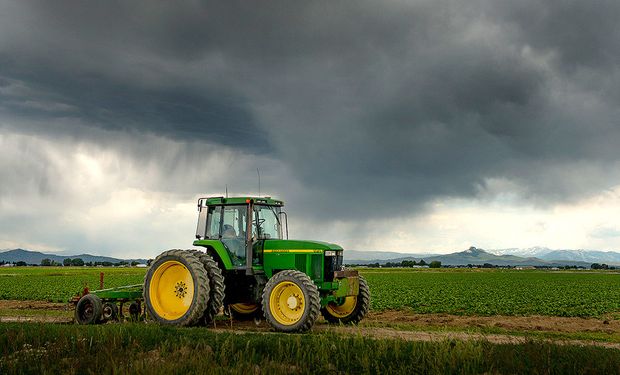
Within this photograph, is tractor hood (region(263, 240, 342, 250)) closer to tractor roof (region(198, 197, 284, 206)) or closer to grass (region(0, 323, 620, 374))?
tractor roof (region(198, 197, 284, 206))

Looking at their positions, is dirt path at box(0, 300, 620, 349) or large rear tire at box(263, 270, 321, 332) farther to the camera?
dirt path at box(0, 300, 620, 349)

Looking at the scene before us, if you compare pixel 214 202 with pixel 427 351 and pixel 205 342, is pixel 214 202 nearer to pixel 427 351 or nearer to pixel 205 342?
pixel 205 342

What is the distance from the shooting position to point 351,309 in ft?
58.6

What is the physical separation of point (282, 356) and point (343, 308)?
28.4 feet

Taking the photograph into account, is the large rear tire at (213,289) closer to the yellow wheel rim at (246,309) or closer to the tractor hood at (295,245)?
the tractor hood at (295,245)

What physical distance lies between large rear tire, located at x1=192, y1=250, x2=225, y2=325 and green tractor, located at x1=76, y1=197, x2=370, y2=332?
30 millimetres

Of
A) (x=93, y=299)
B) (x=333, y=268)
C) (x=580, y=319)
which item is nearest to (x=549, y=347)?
(x=333, y=268)

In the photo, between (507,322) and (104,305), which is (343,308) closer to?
(507,322)

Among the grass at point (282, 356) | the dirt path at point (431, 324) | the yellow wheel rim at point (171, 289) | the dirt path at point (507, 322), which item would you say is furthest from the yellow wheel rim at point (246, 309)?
the grass at point (282, 356)

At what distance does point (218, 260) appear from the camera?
57.0 ft

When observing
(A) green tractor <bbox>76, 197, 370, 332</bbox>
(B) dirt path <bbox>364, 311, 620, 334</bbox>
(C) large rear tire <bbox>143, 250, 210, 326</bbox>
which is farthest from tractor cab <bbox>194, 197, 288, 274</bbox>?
(B) dirt path <bbox>364, 311, 620, 334</bbox>

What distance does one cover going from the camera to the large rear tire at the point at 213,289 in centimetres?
1605

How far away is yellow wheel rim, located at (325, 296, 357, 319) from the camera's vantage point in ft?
58.5

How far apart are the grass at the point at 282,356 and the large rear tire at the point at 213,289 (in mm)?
5040
